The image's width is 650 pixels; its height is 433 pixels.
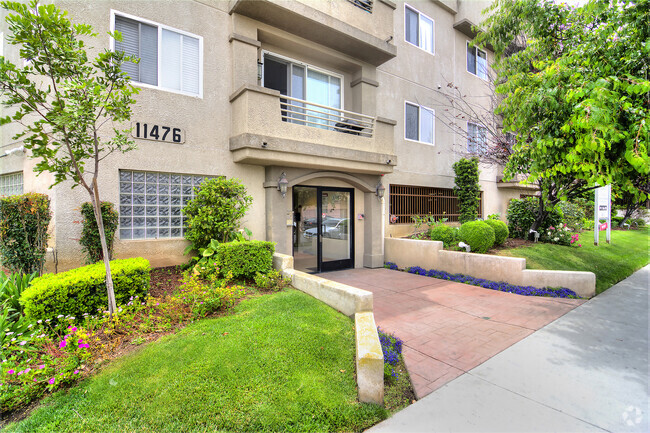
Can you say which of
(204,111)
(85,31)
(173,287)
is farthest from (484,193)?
(85,31)

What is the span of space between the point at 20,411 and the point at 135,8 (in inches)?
283

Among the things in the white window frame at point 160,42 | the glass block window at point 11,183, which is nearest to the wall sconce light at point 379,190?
the white window frame at point 160,42

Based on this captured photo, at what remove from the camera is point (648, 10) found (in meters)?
4.43

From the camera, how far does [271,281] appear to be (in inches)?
237

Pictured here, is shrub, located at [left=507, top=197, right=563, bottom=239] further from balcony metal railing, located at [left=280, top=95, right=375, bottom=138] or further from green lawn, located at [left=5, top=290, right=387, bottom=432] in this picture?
green lawn, located at [left=5, top=290, right=387, bottom=432]

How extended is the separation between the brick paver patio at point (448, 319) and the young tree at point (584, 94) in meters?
2.53

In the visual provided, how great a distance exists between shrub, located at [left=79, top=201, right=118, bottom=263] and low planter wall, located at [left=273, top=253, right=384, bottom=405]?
10.2 feet

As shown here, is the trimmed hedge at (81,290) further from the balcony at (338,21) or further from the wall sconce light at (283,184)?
the balcony at (338,21)

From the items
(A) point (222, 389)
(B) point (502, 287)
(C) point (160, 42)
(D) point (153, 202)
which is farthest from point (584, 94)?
(C) point (160, 42)

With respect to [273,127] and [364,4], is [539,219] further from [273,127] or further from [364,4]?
[273,127]

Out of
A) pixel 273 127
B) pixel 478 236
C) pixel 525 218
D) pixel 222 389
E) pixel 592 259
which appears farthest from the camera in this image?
pixel 525 218

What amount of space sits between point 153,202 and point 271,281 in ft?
10.4

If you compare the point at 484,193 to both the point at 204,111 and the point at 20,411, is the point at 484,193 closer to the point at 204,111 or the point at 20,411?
the point at 204,111

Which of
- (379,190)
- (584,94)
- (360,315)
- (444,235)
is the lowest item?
(360,315)
